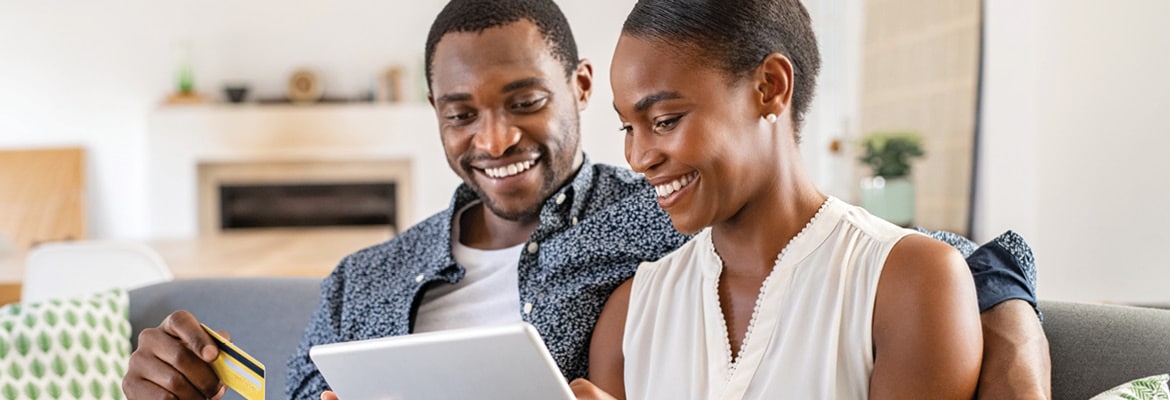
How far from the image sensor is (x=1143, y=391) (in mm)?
1181

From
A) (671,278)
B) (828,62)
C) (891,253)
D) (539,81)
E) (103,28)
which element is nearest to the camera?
(891,253)

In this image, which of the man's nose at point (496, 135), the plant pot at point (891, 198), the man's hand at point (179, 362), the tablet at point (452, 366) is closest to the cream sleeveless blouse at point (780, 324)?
the tablet at point (452, 366)

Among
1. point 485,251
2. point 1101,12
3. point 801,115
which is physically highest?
point 1101,12

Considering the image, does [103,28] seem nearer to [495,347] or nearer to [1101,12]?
[1101,12]

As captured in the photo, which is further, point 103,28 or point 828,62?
point 103,28

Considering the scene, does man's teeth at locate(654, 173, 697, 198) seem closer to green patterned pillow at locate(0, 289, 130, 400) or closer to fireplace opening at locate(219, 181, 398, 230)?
green patterned pillow at locate(0, 289, 130, 400)

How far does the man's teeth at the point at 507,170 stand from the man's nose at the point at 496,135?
0.10 feet

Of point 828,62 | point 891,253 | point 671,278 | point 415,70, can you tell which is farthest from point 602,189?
point 415,70

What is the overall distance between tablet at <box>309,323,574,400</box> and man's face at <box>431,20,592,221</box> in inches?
22.7

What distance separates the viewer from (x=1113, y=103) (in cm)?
323

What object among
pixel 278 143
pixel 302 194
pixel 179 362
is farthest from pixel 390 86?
pixel 179 362

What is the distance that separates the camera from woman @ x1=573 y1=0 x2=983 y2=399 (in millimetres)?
1053

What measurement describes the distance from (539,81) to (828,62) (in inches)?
182

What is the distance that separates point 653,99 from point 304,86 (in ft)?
18.9
